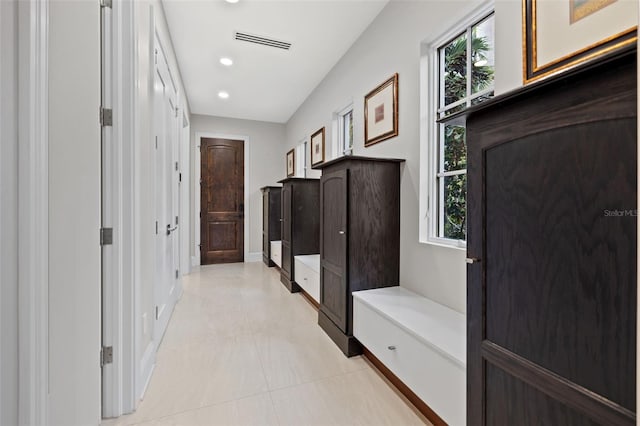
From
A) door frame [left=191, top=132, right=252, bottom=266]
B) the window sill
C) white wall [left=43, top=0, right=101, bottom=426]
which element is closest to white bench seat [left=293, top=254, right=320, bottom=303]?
the window sill

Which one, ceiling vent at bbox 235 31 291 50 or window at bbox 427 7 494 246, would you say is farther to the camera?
ceiling vent at bbox 235 31 291 50

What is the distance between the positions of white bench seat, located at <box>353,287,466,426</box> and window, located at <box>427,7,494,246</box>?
0.49m

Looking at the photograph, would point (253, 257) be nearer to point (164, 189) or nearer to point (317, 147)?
point (317, 147)

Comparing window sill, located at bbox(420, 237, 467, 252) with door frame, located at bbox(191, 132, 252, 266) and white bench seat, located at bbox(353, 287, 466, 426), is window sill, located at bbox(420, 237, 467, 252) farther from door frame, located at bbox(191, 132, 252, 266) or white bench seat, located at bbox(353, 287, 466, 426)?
door frame, located at bbox(191, 132, 252, 266)

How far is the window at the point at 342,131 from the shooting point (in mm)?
3605

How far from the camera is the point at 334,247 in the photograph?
242cm

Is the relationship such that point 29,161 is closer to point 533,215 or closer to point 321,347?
point 533,215

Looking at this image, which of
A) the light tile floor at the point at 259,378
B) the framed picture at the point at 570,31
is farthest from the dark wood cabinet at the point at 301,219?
the framed picture at the point at 570,31

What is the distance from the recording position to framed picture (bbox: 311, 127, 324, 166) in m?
4.11

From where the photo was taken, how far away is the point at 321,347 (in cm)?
232

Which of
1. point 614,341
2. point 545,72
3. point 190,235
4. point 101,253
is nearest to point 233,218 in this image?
point 190,235

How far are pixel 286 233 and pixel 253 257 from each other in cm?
197

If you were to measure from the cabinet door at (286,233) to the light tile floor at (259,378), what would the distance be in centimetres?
93

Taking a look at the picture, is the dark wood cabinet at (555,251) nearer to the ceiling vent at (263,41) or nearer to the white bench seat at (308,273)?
the white bench seat at (308,273)
